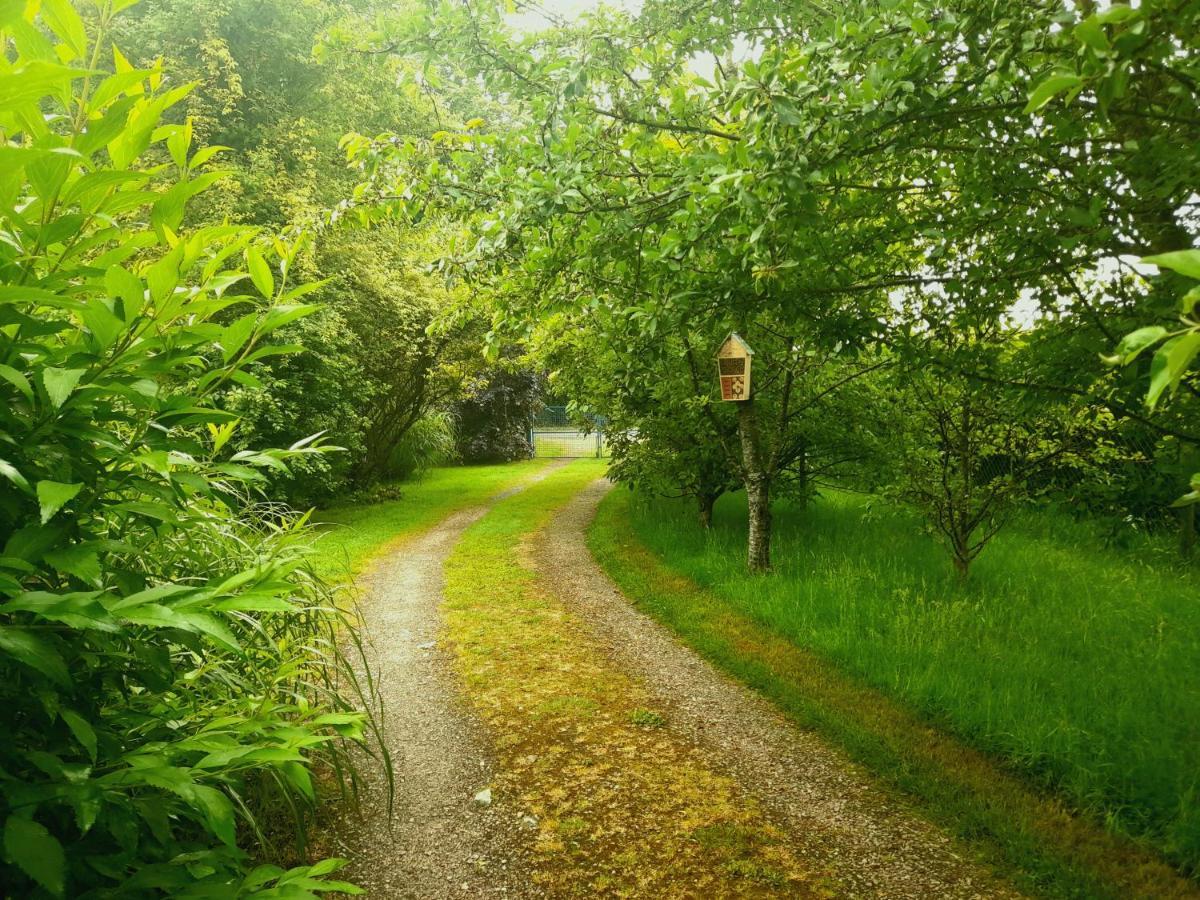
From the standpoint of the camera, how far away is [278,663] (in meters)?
3.07

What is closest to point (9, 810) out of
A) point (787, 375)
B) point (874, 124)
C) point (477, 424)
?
point (874, 124)

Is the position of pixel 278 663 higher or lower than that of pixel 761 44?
lower

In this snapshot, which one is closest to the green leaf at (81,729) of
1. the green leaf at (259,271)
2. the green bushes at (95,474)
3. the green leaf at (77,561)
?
the green bushes at (95,474)

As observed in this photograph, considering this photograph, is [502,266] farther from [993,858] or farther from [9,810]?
[993,858]

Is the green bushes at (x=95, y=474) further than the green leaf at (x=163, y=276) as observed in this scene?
No

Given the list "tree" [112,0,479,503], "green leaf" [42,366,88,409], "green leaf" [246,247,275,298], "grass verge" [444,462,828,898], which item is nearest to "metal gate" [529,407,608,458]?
"tree" [112,0,479,503]

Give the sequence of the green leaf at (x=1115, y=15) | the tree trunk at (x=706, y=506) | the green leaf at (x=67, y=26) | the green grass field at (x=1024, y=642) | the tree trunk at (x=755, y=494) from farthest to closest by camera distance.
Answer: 1. the tree trunk at (x=706, y=506)
2. the tree trunk at (x=755, y=494)
3. the green grass field at (x=1024, y=642)
4. the green leaf at (x=1115, y=15)
5. the green leaf at (x=67, y=26)

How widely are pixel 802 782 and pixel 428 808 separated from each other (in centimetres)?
216

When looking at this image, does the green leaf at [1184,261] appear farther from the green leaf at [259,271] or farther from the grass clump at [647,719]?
the grass clump at [647,719]

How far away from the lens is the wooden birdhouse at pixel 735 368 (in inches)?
278

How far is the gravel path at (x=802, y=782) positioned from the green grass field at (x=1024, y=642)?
1.08 feet

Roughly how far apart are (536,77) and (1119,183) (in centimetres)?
322

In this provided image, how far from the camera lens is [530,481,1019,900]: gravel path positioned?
3.09 meters

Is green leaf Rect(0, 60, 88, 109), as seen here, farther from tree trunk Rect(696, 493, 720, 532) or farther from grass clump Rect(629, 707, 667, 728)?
tree trunk Rect(696, 493, 720, 532)
